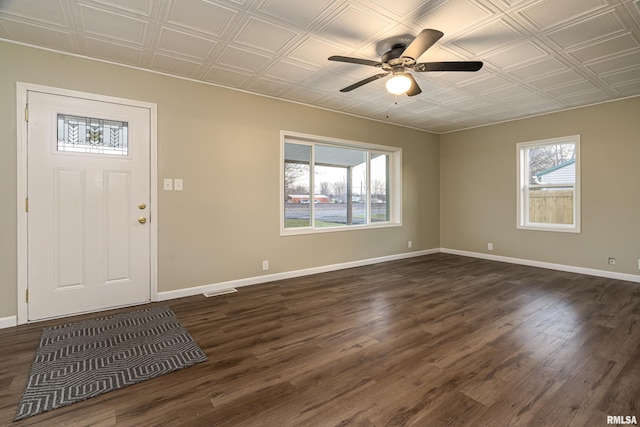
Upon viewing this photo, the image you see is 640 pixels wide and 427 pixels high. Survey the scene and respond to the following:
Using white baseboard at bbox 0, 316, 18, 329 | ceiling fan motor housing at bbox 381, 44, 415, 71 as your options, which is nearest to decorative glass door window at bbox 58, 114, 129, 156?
white baseboard at bbox 0, 316, 18, 329

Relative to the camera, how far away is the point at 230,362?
2.19 metres

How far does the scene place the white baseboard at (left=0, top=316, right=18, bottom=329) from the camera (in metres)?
2.76

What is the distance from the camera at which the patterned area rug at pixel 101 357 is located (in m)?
1.83

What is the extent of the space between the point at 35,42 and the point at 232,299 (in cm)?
318

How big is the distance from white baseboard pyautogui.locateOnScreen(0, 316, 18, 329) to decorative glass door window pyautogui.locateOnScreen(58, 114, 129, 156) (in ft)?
5.44

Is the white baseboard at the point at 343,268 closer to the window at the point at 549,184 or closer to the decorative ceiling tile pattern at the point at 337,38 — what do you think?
the window at the point at 549,184

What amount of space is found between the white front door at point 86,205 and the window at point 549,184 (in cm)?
603

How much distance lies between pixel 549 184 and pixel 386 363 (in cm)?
485

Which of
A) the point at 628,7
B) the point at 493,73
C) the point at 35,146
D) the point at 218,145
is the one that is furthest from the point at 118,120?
the point at 628,7

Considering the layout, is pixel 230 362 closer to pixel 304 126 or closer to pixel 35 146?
pixel 35 146

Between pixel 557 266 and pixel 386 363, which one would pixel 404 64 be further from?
pixel 557 266

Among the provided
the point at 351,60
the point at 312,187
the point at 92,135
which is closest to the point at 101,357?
the point at 92,135

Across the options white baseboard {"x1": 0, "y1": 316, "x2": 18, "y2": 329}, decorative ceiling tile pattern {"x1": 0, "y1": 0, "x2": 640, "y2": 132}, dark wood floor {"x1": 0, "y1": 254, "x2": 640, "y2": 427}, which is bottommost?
dark wood floor {"x1": 0, "y1": 254, "x2": 640, "y2": 427}

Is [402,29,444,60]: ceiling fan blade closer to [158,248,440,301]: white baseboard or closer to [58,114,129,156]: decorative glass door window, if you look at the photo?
[58,114,129,156]: decorative glass door window
